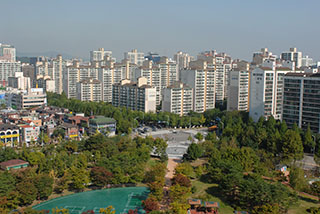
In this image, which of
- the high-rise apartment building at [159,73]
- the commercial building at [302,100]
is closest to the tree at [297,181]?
the commercial building at [302,100]

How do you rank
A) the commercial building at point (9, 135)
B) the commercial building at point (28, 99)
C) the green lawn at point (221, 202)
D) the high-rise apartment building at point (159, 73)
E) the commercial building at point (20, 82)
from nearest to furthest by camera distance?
the green lawn at point (221, 202) < the commercial building at point (9, 135) < the commercial building at point (28, 99) < the high-rise apartment building at point (159, 73) < the commercial building at point (20, 82)

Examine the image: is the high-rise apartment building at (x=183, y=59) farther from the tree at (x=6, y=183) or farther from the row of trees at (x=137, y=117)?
the tree at (x=6, y=183)

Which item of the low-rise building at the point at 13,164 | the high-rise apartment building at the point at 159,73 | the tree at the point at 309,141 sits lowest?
the low-rise building at the point at 13,164

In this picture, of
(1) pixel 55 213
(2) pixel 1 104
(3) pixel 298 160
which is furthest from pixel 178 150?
(2) pixel 1 104

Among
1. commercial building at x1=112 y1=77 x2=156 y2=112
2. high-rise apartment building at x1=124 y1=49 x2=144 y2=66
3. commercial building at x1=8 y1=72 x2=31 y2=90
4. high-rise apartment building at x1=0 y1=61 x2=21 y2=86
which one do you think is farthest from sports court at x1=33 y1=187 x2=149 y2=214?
high-rise apartment building at x1=124 y1=49 x2=144 y2=66

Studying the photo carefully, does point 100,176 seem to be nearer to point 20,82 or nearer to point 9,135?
point 9,135

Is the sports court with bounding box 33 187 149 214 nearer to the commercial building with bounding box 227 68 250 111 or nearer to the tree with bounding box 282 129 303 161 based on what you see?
the tree with bounding box 282 129 303 161

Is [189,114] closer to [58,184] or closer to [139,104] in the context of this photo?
[139,104]
